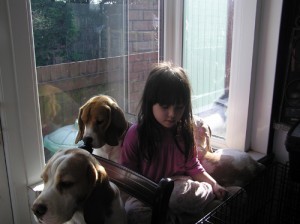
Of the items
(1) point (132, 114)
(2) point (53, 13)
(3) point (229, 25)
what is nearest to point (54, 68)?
(2) point (53, 13)

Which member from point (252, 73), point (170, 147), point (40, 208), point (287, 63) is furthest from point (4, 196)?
point (287, 63)

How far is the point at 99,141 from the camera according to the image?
1131mm

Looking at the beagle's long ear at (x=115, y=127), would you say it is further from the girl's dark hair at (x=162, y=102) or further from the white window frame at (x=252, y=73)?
the white window frame at (x=252, y=73)

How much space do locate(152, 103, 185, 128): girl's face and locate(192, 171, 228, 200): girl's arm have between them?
240 mm

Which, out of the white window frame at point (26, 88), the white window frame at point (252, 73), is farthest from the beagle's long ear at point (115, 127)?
the white window frame at point (252, 73)

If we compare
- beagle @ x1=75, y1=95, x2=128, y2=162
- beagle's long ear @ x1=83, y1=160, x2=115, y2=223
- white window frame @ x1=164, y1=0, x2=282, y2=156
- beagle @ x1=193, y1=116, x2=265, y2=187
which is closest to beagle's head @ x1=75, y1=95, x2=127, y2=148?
beagle @ x1=75, y1=95, x2=128, y2=162

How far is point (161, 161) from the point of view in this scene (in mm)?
1212

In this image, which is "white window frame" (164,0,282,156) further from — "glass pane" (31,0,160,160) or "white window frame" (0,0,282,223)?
"glass pane" (31,0,160,160)

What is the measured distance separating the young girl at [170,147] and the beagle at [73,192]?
0.77ft

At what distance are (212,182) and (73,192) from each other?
594mm

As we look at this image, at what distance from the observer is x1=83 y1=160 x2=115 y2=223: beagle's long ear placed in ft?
2.76

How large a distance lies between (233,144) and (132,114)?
1.61 ft

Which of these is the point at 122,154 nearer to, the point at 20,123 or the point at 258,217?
the point at 20,123

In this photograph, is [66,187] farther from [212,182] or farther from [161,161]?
[212,182]
